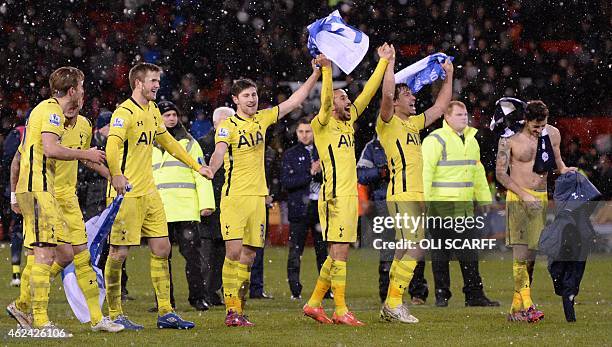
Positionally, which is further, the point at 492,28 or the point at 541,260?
the point at 492,28

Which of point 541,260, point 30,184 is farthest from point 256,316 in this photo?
point 541,260

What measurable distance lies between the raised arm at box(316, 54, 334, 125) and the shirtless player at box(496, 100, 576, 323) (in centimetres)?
169

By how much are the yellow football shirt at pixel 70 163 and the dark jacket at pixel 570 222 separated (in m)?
4.14

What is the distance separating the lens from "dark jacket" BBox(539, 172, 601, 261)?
34.9ft

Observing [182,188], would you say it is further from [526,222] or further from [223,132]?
[526,222]

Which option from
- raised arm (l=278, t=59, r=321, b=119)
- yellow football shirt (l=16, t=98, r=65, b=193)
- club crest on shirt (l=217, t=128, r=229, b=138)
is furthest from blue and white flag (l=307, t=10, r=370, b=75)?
yellow football shirt (l=16, t=98, r=65, b=193)

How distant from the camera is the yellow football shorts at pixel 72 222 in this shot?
9.66 metres

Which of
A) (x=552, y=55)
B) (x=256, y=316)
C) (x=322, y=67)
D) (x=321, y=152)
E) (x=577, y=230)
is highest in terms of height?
(x=552, y=55)

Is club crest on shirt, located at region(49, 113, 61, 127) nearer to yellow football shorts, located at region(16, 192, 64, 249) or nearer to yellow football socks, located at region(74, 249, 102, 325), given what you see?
yellow football shorts, located at region(16, 192, 64, 249)

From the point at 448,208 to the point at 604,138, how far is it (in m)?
10.0

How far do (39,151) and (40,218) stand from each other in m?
0.54

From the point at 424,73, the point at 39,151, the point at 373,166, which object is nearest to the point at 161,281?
the point at 39,151

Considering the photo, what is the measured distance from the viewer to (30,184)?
9391mm

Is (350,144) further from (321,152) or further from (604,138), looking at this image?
(604,138)
